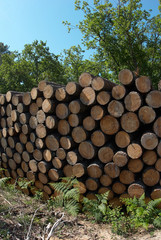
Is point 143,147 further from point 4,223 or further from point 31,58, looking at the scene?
point 31,58

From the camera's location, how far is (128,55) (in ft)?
43.2

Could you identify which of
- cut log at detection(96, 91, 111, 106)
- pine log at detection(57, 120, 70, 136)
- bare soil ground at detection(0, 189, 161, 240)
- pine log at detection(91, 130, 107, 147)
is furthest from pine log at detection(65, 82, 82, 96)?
bare soil ground at detection(0, 189, 161, 240)

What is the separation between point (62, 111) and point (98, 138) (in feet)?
2.76

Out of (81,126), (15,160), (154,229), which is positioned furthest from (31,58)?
(154,229)

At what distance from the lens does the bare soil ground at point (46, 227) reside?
276cm

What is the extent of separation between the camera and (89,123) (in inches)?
143

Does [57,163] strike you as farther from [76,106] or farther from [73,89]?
[73,89]

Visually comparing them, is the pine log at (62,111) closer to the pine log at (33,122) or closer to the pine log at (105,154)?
the pine log at (33,122)

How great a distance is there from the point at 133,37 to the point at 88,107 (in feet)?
36.4

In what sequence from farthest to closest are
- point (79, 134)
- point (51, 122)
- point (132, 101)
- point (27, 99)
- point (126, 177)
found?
point (27, 99) → point (51, 122) → point (79, 134) → point (126, 177) → point (132, 101)

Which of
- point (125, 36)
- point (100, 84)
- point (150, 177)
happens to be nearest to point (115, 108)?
point (100, 84)

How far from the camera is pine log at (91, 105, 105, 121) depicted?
11.4 feet

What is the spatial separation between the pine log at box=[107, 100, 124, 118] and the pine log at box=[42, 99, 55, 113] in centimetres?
111

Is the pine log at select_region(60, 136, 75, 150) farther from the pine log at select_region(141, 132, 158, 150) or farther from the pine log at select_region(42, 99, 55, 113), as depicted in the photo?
the pine log at select_region(141, 132, 158, 150)
